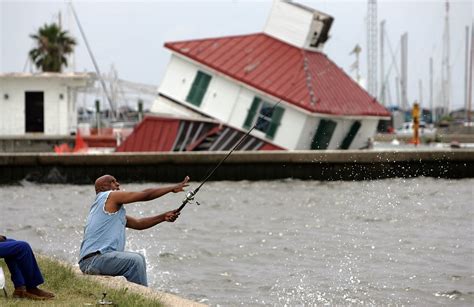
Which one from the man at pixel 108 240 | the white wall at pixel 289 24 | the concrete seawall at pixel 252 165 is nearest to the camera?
the man at pixel 108 240

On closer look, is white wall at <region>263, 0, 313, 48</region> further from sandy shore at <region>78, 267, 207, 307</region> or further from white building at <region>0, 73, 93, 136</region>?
sandy shore at <region>78, 267, 207, 307</region>

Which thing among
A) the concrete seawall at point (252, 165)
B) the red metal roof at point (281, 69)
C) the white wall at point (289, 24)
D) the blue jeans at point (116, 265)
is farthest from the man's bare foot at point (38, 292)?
the white wall at point (289, 24)

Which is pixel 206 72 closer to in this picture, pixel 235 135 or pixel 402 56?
pixel 235 135

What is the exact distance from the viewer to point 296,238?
2077 cm

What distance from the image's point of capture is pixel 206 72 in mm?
42688

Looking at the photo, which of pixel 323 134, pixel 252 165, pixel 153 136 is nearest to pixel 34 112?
pixel 153 136

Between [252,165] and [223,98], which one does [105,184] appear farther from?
[223,98]

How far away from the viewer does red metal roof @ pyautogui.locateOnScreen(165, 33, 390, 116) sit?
4128 centimetres

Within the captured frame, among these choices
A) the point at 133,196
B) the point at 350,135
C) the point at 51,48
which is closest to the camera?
the point at 133,196

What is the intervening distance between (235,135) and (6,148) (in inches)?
463

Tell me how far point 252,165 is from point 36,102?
19963mm

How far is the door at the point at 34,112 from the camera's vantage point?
50719 mm

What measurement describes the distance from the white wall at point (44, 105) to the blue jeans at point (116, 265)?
3982 centimetres

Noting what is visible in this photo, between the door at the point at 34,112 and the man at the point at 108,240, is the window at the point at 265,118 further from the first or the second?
the man at the point at 108,240
